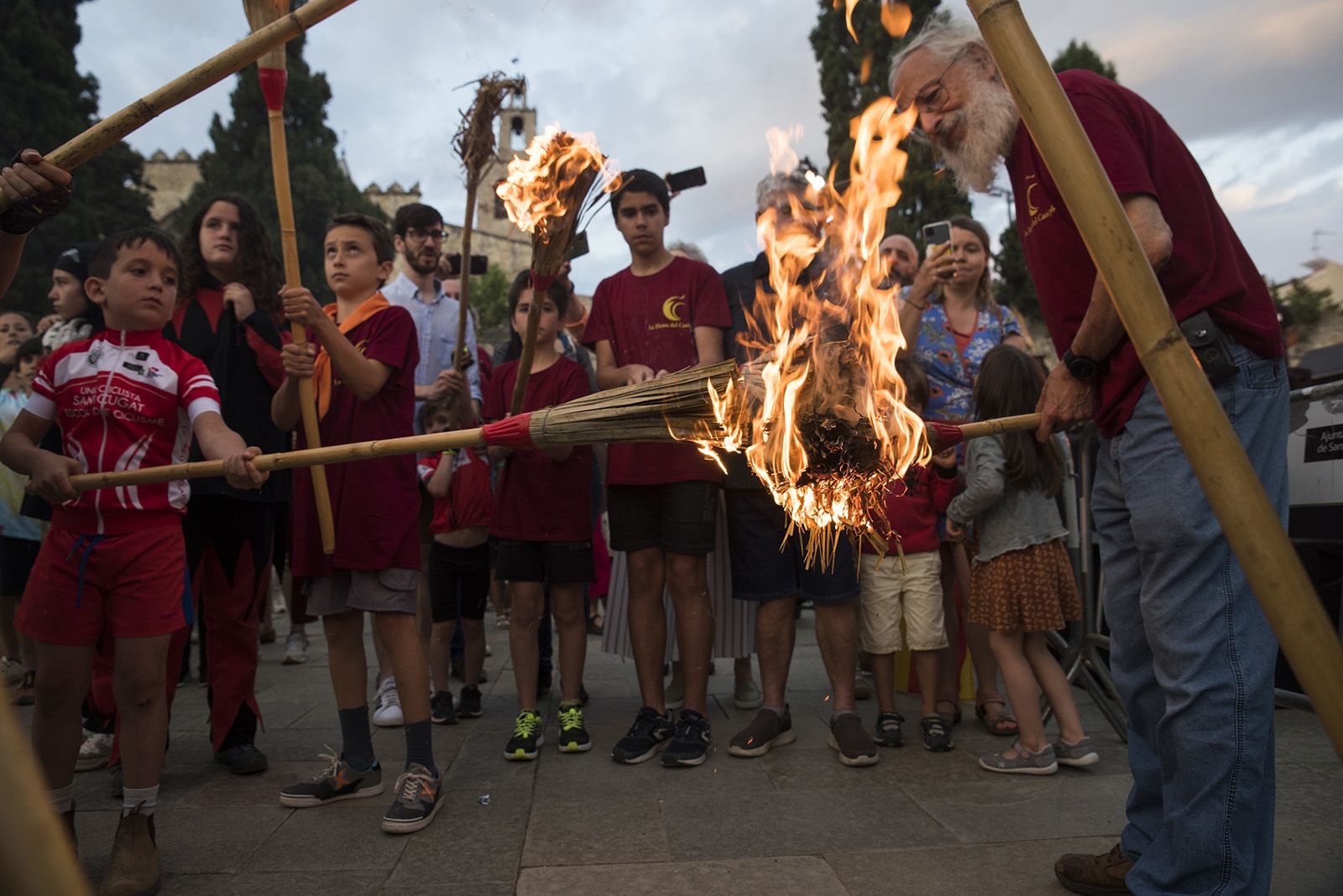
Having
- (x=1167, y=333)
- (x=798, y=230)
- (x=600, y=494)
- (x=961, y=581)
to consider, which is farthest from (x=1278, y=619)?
(x=600, y=494)

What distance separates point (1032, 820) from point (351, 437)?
300cm

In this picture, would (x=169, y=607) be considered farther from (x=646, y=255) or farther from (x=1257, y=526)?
(x=1257, y=526)

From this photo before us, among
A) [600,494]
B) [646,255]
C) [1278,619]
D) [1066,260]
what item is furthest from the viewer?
[600,494]

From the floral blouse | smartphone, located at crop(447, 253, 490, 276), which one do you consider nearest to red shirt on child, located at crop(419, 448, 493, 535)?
smartphone, located at crop(447, 253, 490, 276)

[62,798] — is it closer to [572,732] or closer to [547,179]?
[572,732]

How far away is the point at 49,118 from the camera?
100ft

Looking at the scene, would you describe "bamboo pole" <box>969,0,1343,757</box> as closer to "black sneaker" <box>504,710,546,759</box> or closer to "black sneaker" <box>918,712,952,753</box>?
"black sneaker" <box>918,712,952,753</box>

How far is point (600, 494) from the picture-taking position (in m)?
6.79

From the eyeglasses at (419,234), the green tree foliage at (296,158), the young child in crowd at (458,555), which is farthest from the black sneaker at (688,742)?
the green tree foliage at (296,158)

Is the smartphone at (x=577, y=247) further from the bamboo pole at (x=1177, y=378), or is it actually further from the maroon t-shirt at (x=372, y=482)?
the bamboo pole at (x=1177, y=378)

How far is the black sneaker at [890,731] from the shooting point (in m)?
4.58

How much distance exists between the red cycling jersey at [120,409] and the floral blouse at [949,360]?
11.5ft

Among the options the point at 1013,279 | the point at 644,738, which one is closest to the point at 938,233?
the point at 644,738

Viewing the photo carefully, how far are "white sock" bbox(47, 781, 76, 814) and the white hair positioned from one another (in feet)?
11.6
